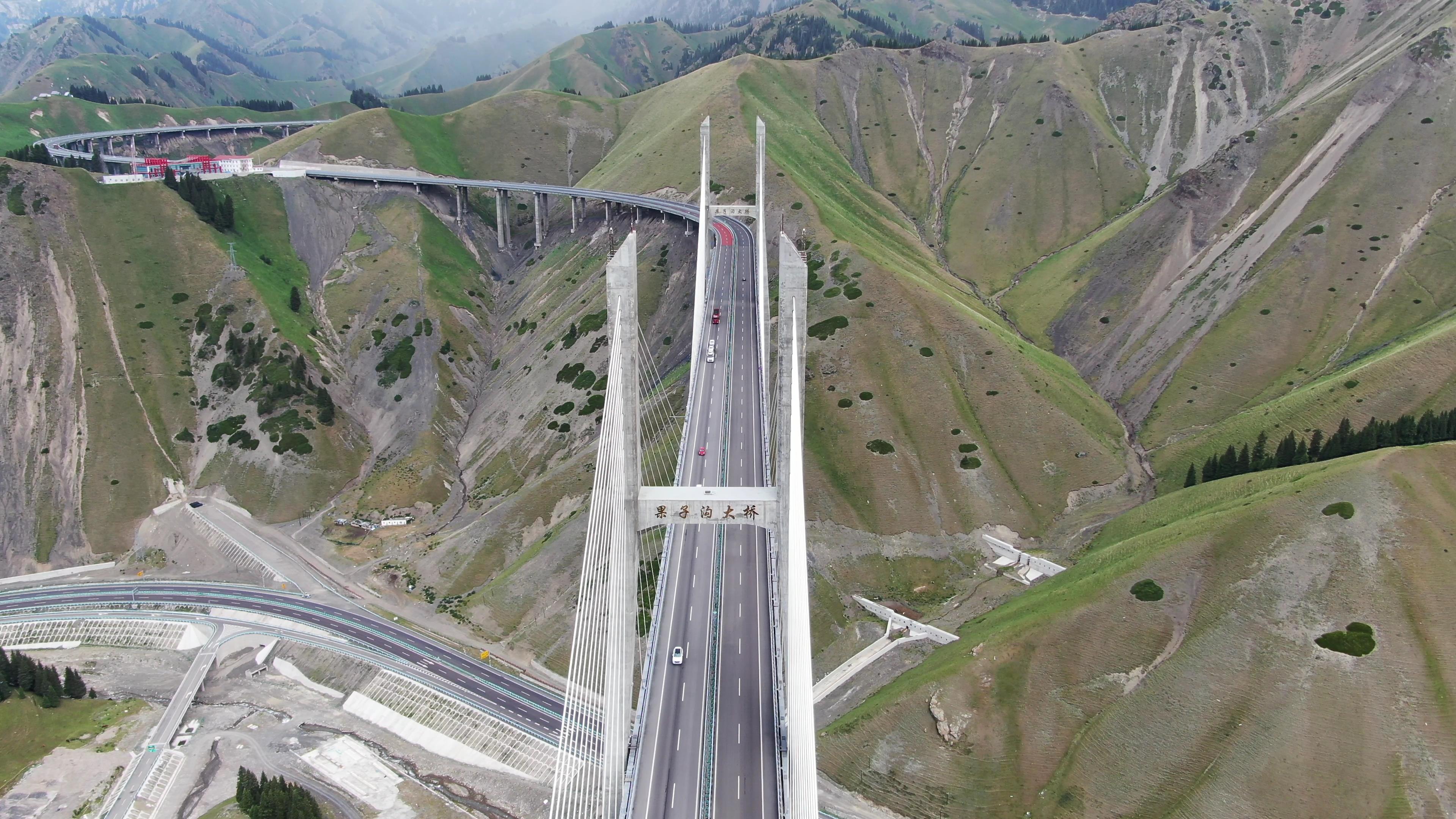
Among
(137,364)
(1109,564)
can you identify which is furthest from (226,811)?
(137,364)

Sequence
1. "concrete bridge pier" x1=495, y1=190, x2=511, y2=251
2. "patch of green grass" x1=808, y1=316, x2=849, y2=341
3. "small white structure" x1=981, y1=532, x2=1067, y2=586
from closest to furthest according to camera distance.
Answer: "small white structure" x1=981, y1=532, x2=1067, y2=586, "patch of green grass" x1=808, y1=316, x2=849, y2=341, "concrete bridge pier" x1=495, y1=190, x2=511, y2=251

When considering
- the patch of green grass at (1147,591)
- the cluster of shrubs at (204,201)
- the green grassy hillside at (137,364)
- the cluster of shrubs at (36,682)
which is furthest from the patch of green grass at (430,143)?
the patch of green grass at (1147,591)

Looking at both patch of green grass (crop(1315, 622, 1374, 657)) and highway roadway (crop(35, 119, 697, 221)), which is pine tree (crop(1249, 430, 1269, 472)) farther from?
highway roadway (crop(35, 119, 697, 221))

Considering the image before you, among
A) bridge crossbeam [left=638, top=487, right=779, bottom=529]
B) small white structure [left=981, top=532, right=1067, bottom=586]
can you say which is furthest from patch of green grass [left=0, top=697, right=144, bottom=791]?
small white structure [left=981, top=532, right=1067, bottom=586]

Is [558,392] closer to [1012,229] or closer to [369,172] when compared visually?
[369,172]

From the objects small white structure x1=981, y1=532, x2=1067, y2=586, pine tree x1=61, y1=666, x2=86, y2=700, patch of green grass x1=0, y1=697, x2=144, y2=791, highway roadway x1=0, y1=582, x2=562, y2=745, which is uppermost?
small white structure x1=981, y1=532, x2=1067, y2=586

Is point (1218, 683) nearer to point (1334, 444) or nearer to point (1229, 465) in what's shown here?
point (1229, 465)

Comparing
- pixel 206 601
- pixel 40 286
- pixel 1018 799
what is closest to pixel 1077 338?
pixel 1018 799
